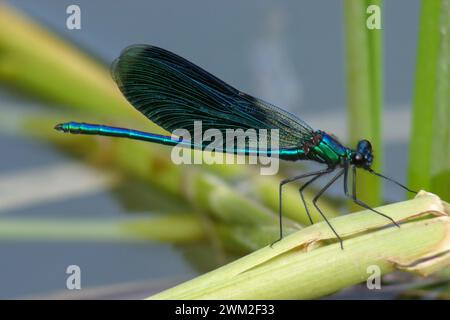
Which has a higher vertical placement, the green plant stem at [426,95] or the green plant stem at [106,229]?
the green plant stem at [426,95]

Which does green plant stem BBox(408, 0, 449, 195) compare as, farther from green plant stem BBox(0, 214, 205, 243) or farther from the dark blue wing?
green plant stem BBox(0, 214, 205, 243)

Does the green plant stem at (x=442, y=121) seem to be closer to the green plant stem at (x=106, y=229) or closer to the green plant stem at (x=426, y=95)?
the green plant stem at (x=426, y=95)

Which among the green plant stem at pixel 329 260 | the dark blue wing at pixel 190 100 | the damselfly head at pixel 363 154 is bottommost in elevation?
Answer: the green plant stem at pixel 329 260

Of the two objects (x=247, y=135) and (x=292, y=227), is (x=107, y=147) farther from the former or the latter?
(x=292, y=227)

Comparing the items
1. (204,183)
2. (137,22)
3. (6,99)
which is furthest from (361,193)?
Answer: (6,99)

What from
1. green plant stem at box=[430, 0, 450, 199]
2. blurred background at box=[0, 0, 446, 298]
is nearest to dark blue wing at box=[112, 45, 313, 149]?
blurred background at box=[0, 0, 446, 298]

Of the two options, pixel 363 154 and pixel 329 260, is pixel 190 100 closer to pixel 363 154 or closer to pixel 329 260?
pixel 363 154

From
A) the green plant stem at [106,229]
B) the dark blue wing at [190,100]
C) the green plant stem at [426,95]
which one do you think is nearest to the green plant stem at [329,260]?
the green plant stem at [426,95]
